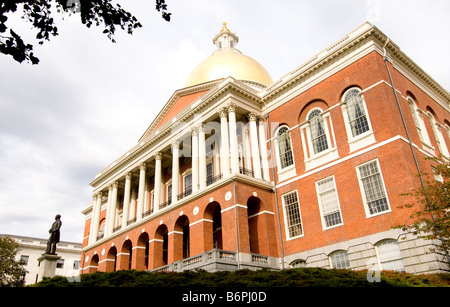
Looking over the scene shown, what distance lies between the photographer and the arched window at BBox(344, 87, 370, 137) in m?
24.6

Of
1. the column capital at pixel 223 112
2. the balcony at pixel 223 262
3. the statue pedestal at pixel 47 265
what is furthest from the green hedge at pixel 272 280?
the column capital at pixel 223 112

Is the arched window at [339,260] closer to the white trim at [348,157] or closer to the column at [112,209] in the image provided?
the white trim at [348,157]

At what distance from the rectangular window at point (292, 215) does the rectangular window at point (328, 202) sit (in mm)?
1923

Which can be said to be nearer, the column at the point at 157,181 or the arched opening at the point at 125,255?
the column at the point at 157,181

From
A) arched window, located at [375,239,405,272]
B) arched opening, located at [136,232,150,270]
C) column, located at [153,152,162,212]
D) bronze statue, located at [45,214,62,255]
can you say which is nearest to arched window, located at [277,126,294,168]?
arched window, located at [375,239,405,272]

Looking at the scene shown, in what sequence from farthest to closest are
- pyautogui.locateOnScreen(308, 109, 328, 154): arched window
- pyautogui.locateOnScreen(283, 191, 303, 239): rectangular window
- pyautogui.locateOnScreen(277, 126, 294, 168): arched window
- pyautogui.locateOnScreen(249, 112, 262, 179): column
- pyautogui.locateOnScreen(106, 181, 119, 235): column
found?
pyautogui.locateOnScreen(106, 181, 119, 235): column → pyautogui.locateOnScreen(249, 112, 262, 179): column → pyautogui.locateOnScreen(277, 126, 294, 168): arched window → pyautogui.locateOnScreen(308, 109, 328, 154): arched window → pyautogui.locateOnScreen(283, 191, 303, 239): rectangular window

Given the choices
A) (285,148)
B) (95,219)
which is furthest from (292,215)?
(95,219)

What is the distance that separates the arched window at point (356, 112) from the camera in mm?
24578

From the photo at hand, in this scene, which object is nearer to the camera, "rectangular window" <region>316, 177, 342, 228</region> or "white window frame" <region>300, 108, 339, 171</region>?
"rectangular window" <region>316, 177, 342, 228</region>

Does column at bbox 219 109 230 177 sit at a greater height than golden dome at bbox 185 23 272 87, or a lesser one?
lesser

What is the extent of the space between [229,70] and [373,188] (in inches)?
982

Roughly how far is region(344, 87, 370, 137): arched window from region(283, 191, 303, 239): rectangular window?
616 centimetres

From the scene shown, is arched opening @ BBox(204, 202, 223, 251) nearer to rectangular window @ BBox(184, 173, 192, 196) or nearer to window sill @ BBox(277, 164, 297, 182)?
rectangular window @ BBox(184, 173, 192, 196)
